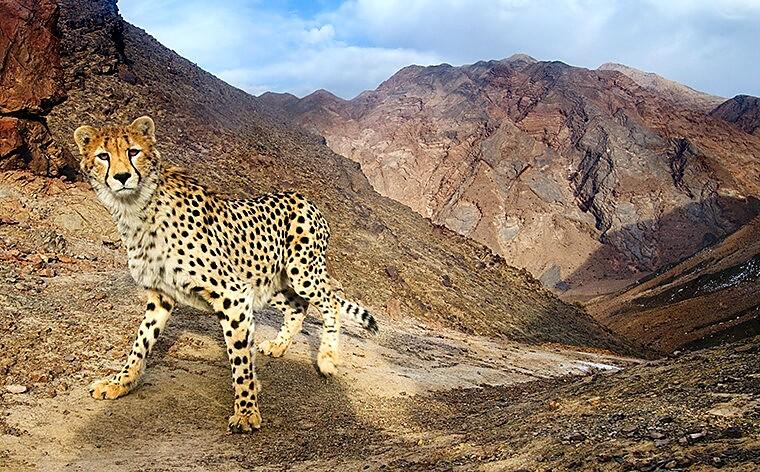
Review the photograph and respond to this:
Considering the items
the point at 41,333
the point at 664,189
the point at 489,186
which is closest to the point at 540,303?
the point at 41,333

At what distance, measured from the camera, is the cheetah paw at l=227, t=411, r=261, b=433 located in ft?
21.6

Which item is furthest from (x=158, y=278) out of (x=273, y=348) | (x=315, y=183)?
(x=315, y=183)

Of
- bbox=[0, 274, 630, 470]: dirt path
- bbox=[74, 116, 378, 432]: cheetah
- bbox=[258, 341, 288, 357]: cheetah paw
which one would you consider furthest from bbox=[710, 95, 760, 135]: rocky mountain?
bbox=[74, 116, 378, 432]: cheetah

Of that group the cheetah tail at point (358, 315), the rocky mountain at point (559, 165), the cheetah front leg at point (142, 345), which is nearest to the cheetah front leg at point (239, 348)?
the cheetah front leg at point (142, 345)

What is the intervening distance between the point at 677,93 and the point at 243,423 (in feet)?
356

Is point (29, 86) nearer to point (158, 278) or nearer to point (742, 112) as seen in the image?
point (158, 278)

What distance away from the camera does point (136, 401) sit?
7012 millimetres

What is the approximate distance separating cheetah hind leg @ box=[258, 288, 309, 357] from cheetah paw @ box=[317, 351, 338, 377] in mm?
559

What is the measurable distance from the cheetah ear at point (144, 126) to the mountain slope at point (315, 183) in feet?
38.6

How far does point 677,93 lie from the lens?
4013 inches

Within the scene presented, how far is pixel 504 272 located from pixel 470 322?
317 inches

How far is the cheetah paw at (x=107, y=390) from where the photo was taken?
692 cm

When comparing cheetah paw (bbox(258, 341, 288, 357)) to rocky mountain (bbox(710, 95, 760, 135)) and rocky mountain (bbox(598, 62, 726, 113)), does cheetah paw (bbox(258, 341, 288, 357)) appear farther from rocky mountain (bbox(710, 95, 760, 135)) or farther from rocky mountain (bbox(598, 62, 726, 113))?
rocky mountain (bbox(598, 62, 726, 113))

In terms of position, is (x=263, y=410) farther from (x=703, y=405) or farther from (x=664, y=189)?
(x=664, y=189)
